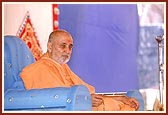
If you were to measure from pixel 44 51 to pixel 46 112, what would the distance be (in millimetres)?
452

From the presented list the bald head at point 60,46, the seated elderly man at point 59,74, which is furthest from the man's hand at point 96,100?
the bald head at point 60,46

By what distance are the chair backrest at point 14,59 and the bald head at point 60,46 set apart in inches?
5.9

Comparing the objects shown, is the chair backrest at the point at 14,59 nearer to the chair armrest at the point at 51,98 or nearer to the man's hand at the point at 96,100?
the chair armrest at the point at 51,98

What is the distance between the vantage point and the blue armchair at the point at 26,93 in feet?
7.14

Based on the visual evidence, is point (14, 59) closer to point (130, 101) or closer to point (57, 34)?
point (57, 34)

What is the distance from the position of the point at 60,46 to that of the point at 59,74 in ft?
0.62

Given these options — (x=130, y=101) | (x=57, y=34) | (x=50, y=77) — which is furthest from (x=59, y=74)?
(x=130, y=101)

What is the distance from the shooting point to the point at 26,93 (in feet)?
7.51

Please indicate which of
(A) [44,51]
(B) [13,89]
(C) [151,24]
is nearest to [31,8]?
(A) [44,51]

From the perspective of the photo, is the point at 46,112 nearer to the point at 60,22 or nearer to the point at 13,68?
the point at 13,68

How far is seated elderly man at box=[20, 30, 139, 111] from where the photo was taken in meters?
2.40

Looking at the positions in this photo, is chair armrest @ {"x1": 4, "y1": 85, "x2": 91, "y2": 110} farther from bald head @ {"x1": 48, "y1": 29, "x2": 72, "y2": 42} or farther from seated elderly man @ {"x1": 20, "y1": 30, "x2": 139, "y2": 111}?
bald head @ {"x1": 48, "y1": 29, "x2": 72, "y2": 42}

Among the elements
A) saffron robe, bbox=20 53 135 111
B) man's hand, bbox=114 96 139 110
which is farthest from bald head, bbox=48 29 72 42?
man's hand, bbox=114 96 139 110

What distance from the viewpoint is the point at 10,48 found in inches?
97.7
